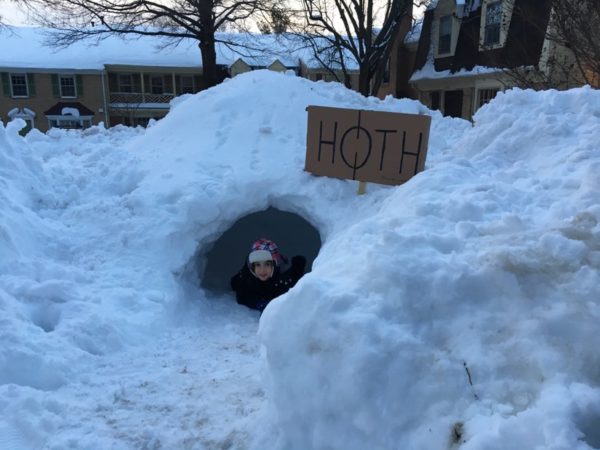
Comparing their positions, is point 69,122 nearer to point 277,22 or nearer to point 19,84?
point 19,84

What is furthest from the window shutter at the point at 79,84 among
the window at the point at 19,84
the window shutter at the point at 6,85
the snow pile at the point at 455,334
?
the snow pile at the point at 455,334

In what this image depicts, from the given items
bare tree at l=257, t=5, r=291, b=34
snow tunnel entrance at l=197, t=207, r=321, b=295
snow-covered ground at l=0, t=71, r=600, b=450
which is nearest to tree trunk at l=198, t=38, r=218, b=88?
bare tree at l=257, t=5, r=291, b=34

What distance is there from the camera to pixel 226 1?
17297 millimetres

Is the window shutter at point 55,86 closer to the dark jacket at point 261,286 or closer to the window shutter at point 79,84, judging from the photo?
the window shutter at point 79,84

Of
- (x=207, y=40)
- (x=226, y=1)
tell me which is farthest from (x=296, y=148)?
(x=226, y=1)

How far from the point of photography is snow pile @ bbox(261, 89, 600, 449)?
6.35ft

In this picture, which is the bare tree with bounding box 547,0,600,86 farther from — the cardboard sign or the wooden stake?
the wooden stake

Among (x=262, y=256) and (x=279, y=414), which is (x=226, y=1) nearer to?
(x=262, y=256)

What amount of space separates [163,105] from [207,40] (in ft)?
44.0

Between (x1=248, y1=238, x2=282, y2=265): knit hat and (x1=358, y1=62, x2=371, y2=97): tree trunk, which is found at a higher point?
Answer: (x1=358, y1=62, x2=371, y2=97): tree trunk

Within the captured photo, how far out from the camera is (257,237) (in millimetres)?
7195

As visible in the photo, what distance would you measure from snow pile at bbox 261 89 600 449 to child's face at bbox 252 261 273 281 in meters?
2.30

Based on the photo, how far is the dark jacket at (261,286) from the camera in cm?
530

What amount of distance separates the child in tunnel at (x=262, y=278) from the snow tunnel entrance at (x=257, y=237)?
3.57 feet
